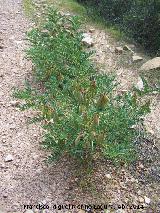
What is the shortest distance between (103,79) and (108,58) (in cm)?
208

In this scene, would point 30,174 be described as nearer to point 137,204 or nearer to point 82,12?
point 137,204

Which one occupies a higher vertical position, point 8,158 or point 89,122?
point 89,122

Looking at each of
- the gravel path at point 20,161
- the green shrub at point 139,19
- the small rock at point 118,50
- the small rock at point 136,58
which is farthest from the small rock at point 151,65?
the gravel path at point 20,161

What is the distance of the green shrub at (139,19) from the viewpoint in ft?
24.4

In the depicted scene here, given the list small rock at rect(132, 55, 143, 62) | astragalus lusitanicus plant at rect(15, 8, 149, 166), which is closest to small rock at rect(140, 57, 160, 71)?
small rock at rect(132, 55, 143, 62)

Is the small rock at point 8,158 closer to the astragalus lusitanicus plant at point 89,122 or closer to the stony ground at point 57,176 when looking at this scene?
the stony ground at point 57,176

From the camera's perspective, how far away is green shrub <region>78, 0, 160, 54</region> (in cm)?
744

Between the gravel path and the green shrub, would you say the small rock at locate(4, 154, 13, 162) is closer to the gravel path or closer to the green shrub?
the gravel path

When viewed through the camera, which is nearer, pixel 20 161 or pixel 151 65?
pixel 20 161

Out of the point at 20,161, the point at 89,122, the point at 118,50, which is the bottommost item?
A: the point at 20,161

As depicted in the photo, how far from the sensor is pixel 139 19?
301 inches

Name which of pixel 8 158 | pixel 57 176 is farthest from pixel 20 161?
pixel 57 176

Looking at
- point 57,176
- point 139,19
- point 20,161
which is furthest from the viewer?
point 139,19

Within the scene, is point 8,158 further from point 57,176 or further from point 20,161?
point 57,176
